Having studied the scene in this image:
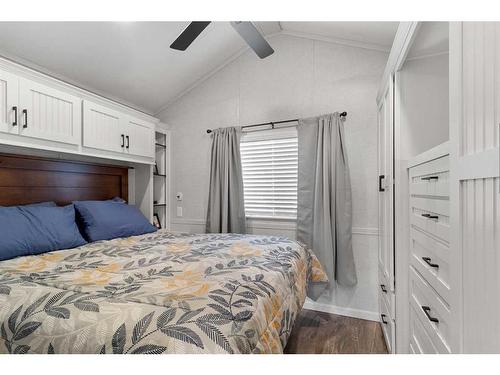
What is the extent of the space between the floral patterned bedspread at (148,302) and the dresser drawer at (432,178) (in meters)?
0.84

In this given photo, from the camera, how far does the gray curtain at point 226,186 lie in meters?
3.04

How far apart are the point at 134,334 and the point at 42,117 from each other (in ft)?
6.57

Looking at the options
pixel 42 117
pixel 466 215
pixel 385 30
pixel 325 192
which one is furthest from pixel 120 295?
pixel 385 30

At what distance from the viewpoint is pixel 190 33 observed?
1.62 metres

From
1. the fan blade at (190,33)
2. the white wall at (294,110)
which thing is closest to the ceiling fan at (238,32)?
the fan blade at (190,33)

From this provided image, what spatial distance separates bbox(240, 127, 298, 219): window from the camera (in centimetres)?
293

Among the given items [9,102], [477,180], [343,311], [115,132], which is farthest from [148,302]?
[343,311]

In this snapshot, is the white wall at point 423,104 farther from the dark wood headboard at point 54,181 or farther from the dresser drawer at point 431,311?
the dark wood headboard at point 54,181

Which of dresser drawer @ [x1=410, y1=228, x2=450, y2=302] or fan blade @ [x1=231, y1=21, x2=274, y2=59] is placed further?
fan blade @ [x1=231, y1=21, x2=274, y2=59]

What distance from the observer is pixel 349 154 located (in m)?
2.67

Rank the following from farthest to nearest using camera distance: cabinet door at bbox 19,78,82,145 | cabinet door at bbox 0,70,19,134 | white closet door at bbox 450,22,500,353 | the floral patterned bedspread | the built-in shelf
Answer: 1. the built-in shelf
2. cabinet door at bbox 19,78,82,145
3. cabinet door at bbox 0,70,19,134
4. the floral patterned bedspread
5. white closet door at bbox 450,22,500,353

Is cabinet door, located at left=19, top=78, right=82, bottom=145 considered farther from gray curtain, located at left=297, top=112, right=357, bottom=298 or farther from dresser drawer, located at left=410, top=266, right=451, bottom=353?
dresser drawer, located at left=410, top=266, right=451, bottom=353

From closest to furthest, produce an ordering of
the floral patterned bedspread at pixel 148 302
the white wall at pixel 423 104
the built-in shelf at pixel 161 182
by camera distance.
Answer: the floral patterned bedspread at pixel 148 302 → the white wall at pixel 423 104 → the built-in shelf at pixel 161 182

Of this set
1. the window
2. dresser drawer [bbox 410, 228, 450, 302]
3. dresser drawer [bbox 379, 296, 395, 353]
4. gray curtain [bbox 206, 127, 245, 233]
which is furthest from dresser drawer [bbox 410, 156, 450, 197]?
gray curtain [bbox 206, 127, 245, 233]
